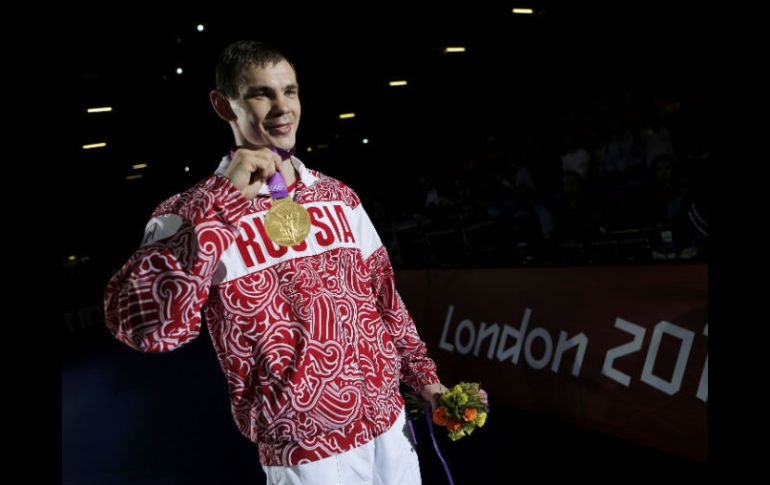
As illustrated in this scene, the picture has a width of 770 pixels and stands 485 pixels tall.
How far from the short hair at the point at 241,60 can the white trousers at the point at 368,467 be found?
1068 mm

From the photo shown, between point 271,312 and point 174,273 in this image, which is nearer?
point 174,273

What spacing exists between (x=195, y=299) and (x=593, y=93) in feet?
36.2

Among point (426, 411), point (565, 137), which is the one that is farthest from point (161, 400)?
point (565, 137)

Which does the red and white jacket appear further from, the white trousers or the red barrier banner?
the red barrier banner

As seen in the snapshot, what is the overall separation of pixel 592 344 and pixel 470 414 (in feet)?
7.05

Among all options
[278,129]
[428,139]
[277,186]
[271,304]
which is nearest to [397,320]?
[271,304]

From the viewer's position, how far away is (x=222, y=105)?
1.64m

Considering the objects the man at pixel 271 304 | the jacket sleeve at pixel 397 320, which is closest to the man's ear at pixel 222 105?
the man at pixel 271 304

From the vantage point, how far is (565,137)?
348 inches

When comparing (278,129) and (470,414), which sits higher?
(278,129)

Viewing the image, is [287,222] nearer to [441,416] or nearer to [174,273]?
[174,273]

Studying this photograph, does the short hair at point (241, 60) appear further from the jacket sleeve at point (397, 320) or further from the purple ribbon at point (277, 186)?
the jacket sleeve at point (397, 320)

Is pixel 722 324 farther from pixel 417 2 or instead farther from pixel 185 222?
pixel 417 2

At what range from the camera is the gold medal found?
155 centimetres
